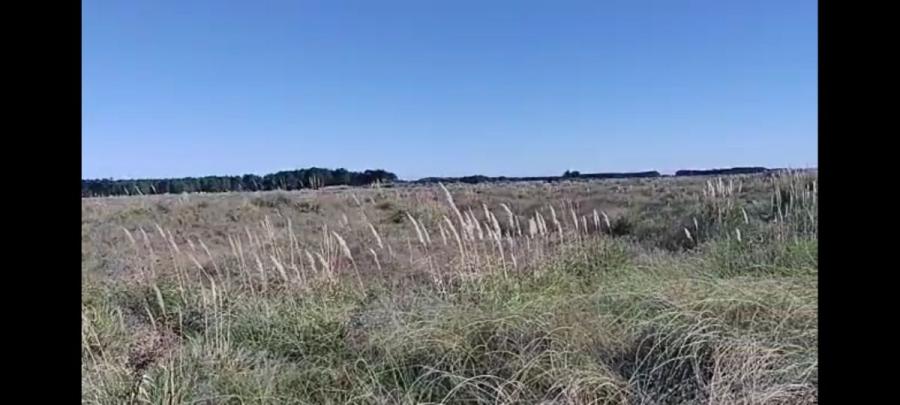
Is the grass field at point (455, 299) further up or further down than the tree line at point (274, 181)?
further down

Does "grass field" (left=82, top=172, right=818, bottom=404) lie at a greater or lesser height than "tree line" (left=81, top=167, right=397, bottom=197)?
lesser

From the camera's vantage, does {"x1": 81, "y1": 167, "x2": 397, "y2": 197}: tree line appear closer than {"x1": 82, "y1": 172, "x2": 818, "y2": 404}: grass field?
No

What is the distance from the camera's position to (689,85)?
2.83m

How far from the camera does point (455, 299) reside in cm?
221

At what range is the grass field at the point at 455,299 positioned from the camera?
151 centimetres

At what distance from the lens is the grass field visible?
59.6 inches

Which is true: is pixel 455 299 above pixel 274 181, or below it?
below

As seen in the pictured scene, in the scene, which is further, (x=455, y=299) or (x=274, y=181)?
(x=274, y=181)

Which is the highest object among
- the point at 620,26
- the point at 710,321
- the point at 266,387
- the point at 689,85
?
the point at 620,26
